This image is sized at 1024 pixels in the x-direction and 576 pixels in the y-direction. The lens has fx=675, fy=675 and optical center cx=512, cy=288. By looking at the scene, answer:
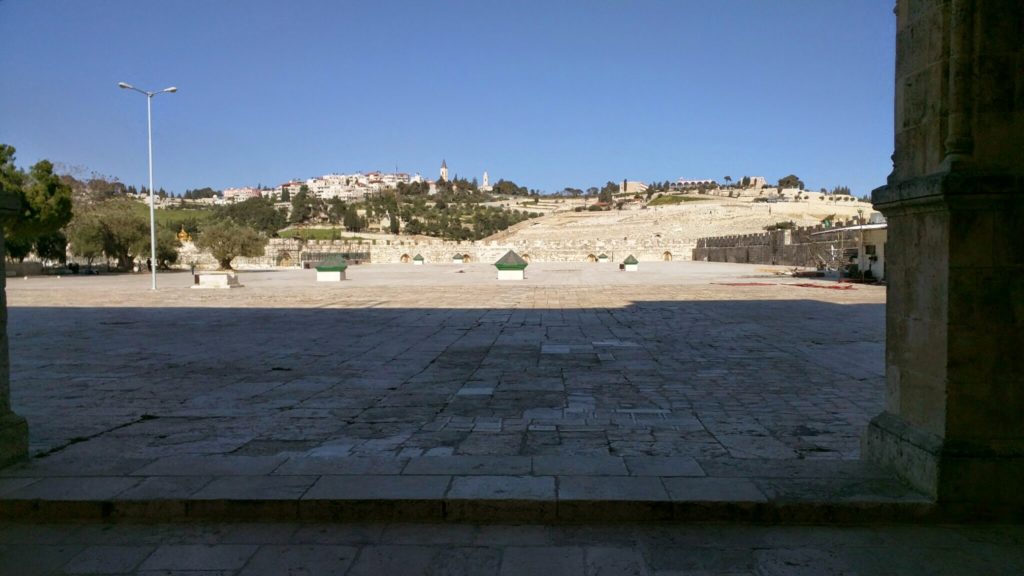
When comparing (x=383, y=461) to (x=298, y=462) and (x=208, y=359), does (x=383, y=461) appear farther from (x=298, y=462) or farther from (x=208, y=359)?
(x=208, y=359)

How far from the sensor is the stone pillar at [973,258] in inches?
125

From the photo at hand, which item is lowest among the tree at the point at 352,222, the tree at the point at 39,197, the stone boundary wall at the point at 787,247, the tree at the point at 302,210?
the stone boundary wall at the point at 787,247

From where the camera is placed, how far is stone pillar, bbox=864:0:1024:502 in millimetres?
3174

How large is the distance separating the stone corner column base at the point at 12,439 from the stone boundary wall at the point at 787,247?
33.2 m

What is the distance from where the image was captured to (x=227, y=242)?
4550 centimetres

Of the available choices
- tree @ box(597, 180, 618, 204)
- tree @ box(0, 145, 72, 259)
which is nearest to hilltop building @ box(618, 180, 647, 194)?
tree @ box(597, 180, 618, 204)

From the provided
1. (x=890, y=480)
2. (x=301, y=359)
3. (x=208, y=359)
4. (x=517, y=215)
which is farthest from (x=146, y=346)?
(x=517, y=215)

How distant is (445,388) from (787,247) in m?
40.4

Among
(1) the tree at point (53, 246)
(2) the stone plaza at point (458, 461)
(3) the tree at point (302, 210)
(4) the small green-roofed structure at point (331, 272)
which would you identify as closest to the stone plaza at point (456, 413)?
(2) the stone plaza at point (458, 461)

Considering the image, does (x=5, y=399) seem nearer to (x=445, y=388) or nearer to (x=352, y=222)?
(x=445, y=388)

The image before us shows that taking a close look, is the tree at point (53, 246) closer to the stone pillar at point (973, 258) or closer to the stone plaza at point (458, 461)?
the stone plaza at point (458, 461)

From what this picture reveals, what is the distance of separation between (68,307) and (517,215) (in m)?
110

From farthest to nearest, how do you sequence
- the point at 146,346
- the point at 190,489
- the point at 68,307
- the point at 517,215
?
1. the point at 517,215
2. the point at 68,307
3. the point at 146,346
4. the point at 190,489

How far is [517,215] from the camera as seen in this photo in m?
126
